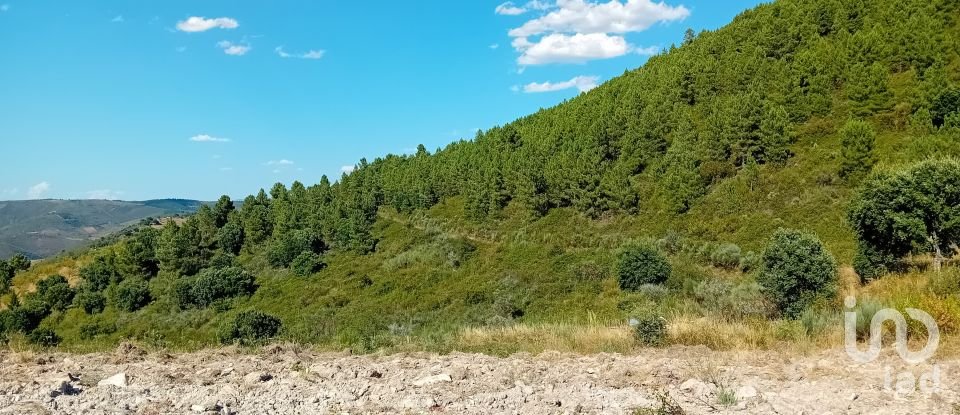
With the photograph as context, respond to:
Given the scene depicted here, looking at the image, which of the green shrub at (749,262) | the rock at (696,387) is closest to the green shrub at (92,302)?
the green shrub at (749,262)

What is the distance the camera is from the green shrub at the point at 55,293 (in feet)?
182

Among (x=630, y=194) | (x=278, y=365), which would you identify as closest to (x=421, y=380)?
(x=278, y=365)

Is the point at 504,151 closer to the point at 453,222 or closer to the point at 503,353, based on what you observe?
the point at 453,222

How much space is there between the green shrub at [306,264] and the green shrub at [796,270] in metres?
45.4

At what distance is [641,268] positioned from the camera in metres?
29.6

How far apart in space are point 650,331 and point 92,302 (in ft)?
198

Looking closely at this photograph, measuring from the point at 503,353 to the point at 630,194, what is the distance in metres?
41.1

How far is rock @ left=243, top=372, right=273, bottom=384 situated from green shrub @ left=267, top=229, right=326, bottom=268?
54.2m

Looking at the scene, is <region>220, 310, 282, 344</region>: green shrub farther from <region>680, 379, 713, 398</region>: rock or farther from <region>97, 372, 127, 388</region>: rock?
<region>680, 379, 713, 398</region>: rock

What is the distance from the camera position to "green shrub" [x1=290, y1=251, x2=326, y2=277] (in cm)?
5366

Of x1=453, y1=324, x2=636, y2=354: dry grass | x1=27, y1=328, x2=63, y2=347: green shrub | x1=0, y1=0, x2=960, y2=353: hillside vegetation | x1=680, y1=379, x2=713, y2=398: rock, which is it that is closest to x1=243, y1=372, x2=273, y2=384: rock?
x1=0, y1=0, x2=960, y2=353: hillside vegetation

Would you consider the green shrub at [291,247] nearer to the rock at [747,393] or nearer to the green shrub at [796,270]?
the green shrub at [796,270]

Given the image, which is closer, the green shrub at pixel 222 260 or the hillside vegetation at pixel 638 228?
the hillside vegetation at pixel 638 228

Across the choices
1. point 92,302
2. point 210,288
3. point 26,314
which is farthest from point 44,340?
point 92,302
